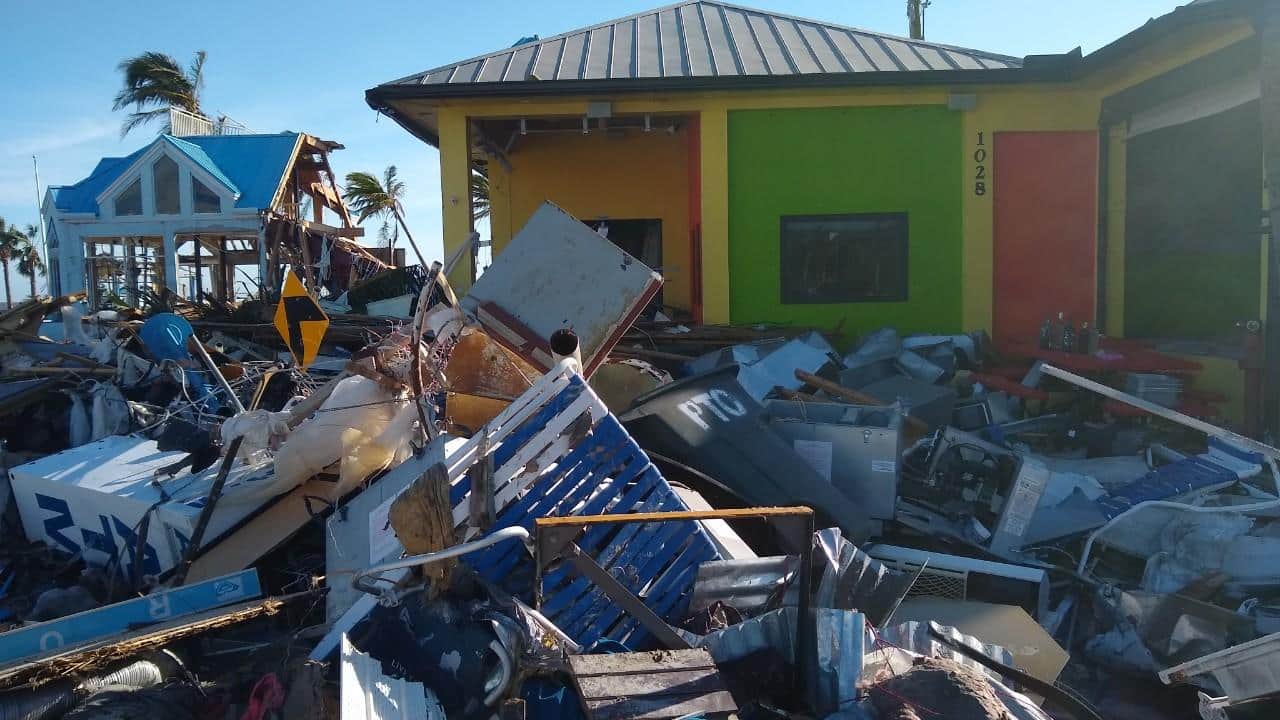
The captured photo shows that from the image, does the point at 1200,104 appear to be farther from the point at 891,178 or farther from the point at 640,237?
the point at 640,237

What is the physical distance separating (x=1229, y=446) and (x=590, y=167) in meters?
8.96

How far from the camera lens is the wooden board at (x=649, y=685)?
9.23 ft

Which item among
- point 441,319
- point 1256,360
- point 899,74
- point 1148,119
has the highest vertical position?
point 899,74

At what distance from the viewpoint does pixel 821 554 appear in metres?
3.71

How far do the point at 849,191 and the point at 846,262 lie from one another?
78 centimetres

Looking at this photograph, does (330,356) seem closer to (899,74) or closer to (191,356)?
(191,356)

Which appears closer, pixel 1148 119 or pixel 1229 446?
pixel 1229 446

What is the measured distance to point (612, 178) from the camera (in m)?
12.6

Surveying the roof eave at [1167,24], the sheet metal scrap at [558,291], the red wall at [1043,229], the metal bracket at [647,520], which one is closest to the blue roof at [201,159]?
the sheet metal scrap at [558,291]

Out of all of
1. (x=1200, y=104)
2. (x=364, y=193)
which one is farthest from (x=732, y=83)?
(x=364, y=193)

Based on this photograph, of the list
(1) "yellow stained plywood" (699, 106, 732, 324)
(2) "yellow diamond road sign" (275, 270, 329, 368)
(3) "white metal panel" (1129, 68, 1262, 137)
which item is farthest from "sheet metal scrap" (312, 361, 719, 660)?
(3) "white metal panel" (1129, 68, 1262, 137)

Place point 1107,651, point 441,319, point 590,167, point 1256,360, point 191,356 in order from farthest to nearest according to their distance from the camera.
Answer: point 590,167 < point 191,356 < point 1256,360 < point 441,319 < point 1107,651

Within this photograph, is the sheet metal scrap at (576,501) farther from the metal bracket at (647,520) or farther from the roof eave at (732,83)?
the roof eave at (732,83)

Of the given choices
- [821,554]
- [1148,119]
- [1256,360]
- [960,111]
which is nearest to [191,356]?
[821,554]
